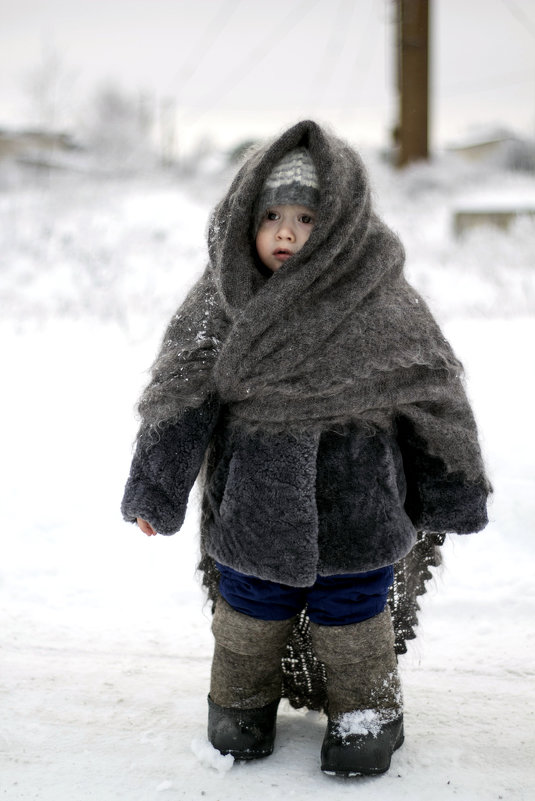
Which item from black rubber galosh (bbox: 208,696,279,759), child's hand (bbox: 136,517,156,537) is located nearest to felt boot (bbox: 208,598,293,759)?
black rubber galosh (bbox: 208,696,279,759)

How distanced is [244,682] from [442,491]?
0.62 m

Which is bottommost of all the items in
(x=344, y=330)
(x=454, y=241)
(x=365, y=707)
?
(x=365, y=707)

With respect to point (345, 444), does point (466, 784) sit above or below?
below

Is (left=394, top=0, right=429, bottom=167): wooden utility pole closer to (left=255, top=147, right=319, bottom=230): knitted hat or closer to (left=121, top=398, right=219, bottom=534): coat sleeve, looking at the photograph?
(left=255, top=147, right=319, bottom=230): knitted hat

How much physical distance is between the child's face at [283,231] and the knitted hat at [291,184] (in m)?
0.02

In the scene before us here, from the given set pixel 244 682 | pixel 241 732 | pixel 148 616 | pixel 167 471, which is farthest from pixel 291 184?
pixel 148 616

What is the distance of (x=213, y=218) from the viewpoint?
1.90 meters

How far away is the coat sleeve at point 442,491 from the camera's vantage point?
189 cm

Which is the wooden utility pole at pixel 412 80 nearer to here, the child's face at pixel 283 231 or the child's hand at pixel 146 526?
the child's face at pixel 283 231

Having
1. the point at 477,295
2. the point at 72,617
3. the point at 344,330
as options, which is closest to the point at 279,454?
the point at 344,330

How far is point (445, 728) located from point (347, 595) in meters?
0.50

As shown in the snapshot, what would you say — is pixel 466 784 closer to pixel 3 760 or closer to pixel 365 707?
pixel 365 707

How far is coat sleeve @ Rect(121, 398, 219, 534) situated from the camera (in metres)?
1.82

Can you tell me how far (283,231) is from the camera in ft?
5.92
